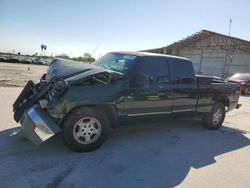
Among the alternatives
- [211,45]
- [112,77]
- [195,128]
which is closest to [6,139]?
[112,77]

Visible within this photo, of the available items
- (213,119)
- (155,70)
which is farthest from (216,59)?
(155,70)

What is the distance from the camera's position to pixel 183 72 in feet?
19.2

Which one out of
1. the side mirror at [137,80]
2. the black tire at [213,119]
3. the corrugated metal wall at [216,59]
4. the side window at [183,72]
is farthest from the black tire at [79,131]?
the corrugated metal wall at [216,59]

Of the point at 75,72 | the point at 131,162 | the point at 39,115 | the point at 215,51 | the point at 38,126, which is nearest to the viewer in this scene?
the point at 38,126

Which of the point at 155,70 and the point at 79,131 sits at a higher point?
the point at 155,70

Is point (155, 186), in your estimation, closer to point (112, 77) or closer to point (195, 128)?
point (112, 77)

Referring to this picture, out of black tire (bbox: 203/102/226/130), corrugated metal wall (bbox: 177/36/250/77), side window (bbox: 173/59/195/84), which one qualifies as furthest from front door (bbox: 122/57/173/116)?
corrugated metal wall (bbox: 177/36/250/77)

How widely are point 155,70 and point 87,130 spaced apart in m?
1.97

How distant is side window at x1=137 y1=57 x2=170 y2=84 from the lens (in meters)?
5.01

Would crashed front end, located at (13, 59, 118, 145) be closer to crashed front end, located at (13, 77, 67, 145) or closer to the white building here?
crashed front end, located at (13, 77, 67, 145)

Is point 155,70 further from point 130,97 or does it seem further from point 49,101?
point 49,101

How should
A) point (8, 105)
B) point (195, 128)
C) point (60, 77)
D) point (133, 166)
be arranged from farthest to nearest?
point (8, 105) → point (195, 128) → point (60, 77) → point (133, 166)

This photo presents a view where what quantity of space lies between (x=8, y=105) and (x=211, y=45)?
3245 centimetres

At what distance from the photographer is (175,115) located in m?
5.75
